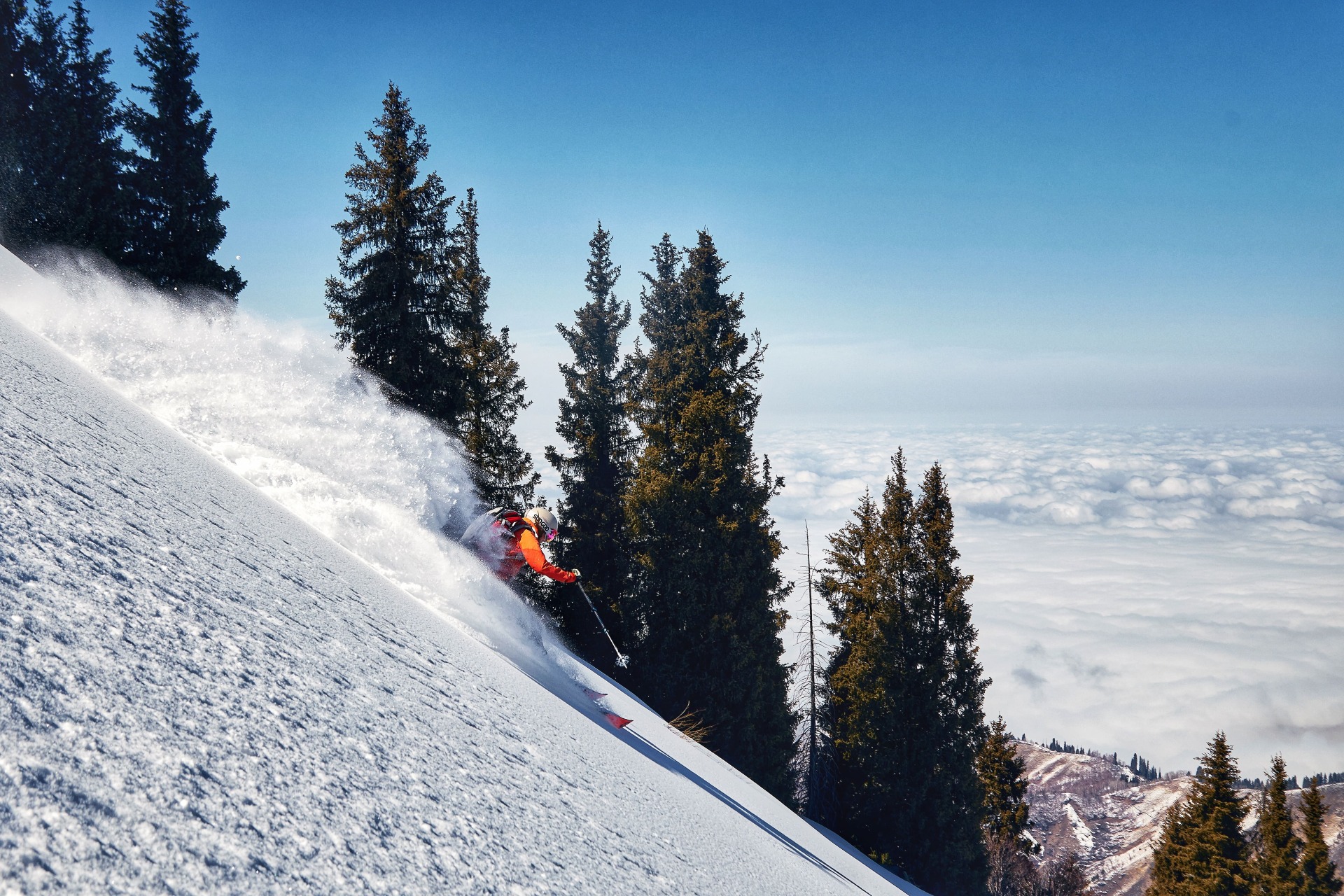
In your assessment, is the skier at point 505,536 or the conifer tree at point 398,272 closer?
the skier at point 505,536

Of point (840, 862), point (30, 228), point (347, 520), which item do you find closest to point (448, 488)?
point (347, 520)

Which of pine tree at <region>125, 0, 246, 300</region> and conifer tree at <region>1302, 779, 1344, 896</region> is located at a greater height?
pine tree at <region>125, 0, 246, 300</region>

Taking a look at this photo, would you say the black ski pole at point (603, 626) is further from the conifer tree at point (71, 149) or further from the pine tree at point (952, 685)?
the conifer tree at point (71, 149)

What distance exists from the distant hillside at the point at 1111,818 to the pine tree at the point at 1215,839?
107m

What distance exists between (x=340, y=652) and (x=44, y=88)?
27.4 metres

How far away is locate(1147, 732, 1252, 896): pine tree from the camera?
24.3 meters

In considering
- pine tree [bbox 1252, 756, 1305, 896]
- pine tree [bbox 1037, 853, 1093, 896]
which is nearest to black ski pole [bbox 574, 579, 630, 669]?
pine tree [bbox 1037, 853, 1093, 896]

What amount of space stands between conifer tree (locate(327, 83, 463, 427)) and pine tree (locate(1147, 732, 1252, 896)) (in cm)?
3148

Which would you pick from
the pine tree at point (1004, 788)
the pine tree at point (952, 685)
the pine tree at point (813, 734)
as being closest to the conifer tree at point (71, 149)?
the pine tree at point (813, 734)

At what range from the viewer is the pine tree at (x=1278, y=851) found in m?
23.8

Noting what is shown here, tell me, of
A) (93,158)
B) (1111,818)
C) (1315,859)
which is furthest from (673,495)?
(1111,818)

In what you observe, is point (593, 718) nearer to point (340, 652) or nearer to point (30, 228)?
point (340, 652)

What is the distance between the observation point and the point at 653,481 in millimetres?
18266

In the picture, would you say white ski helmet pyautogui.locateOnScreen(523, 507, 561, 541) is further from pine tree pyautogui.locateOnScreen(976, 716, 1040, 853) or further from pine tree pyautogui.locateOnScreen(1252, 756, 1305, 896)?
pine tree pyautogui.locateOnScreen(1252, 756, 1305, 896)
